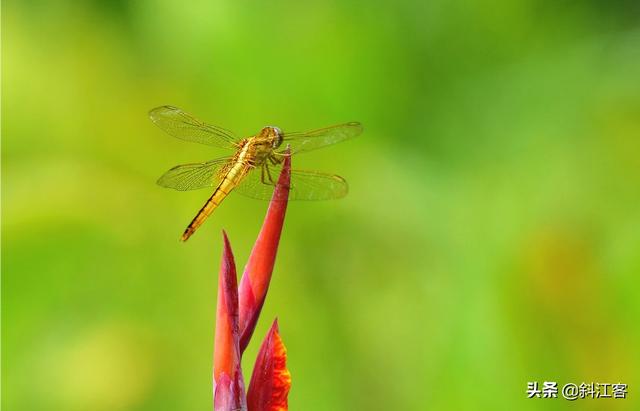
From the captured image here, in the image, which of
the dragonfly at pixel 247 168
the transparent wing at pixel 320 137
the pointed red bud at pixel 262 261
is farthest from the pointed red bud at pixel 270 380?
the transparent wing at pixel 320 137

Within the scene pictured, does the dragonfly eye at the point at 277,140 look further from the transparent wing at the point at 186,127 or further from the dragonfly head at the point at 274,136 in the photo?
the transparent wing at the point at 186,127

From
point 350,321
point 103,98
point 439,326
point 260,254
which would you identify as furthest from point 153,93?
point 260,254

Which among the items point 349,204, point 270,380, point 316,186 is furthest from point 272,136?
point 349,204

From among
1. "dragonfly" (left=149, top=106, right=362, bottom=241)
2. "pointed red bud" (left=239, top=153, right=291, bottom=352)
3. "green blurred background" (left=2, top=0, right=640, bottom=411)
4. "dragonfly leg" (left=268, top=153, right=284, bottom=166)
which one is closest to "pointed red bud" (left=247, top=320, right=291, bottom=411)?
"pointed red bud" (left=239, top=153, right=291, bottom=352)

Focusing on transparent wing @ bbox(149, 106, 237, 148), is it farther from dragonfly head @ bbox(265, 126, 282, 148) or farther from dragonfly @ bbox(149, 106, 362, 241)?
dragonfly head @ bbox(265, 126, 282, 148)

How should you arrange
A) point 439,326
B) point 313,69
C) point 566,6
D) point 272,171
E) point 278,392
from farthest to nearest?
1. point 566,6
2. point 313,69
3. point 439,326
4. point 272,171
5. point 278,392

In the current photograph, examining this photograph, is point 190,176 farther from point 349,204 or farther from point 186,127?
point 349,204

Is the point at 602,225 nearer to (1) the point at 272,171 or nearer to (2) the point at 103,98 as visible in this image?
(1) the point at 272,171
